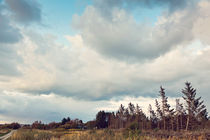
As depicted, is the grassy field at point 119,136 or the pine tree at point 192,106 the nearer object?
the grassy field at point 119,136

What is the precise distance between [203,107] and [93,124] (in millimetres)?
53618

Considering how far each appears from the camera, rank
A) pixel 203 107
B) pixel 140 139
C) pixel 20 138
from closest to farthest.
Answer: pixel 140 139 → pixel 20 138 → pixel 203 107

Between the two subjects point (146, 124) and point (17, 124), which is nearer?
point (17, 124)

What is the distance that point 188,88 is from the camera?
48688 millimetres

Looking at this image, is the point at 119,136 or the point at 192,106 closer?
the point at 119,136

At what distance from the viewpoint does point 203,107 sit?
51250 millimetres

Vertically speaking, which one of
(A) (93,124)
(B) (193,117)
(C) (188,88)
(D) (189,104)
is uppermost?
(C) (188,88)

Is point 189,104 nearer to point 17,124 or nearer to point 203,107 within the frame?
point 203,107

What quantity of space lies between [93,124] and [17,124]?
36597mm

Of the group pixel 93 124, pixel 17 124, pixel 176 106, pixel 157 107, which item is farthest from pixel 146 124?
pixel 17 124

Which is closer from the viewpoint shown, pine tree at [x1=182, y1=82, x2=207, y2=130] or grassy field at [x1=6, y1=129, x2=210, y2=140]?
grassy field at [x1=6, y1=129, x2=210, y2=140]

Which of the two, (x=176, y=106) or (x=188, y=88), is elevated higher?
(x=188, y=88)

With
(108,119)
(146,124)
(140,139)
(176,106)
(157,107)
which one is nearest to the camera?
(140,139)

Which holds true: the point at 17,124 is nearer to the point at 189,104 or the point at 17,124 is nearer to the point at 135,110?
the point at 135,110
